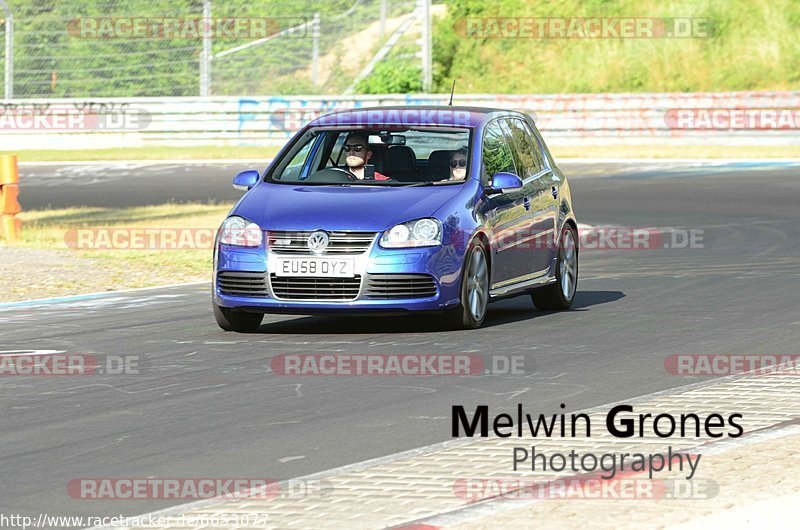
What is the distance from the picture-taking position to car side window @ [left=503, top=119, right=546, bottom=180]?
45.0 feet

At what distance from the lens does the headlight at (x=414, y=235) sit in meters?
11.8

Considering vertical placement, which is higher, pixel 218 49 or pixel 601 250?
pixel 218 49

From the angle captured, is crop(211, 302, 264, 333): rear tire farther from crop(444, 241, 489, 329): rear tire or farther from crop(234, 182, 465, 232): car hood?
crop(444, 241, 489, 329): rear tire

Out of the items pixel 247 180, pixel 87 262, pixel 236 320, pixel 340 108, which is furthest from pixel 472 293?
pixel 340 108

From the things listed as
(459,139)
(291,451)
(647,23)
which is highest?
(647,23)

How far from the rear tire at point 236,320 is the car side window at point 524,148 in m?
2.59

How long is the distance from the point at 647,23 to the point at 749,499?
142 ft

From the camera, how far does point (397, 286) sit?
11.8 meters

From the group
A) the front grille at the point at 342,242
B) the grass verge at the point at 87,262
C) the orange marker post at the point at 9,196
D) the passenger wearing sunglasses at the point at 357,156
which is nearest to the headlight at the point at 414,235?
the front grille at the point at 342,242

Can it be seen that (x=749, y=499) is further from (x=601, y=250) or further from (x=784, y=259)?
(x=601, y=250)

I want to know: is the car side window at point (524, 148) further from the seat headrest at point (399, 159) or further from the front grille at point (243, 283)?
the front grille at point (243, 283)

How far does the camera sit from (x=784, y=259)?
1781 cm

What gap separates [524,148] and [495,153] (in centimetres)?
82

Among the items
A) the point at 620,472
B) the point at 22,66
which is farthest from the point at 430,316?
the point at 22,66
